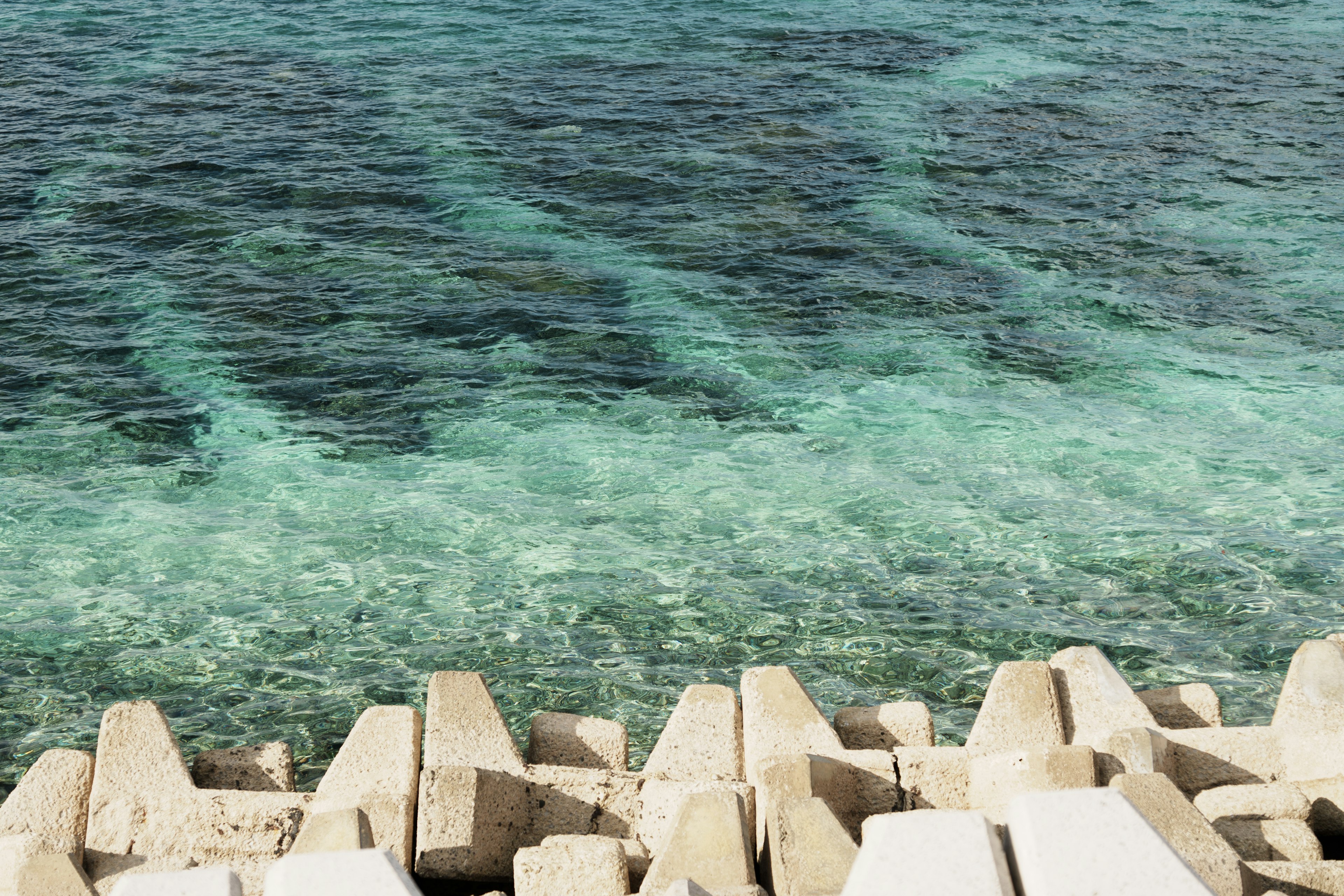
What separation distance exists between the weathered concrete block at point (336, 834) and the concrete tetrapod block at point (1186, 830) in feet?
8.10

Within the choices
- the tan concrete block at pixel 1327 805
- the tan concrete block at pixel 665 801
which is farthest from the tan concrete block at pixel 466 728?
the tan concrete block at pixel 1327 805

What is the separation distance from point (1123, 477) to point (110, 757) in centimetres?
768

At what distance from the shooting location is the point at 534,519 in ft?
30.1

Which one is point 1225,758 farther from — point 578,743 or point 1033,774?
point 578,743

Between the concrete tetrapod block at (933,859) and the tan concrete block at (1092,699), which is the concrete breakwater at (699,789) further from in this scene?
the concrete tetrapod block at (933,859)

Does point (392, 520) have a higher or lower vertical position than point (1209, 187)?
lower

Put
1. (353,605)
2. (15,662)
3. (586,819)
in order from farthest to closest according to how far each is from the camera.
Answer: (353,605)
(15,662)
(586,819)

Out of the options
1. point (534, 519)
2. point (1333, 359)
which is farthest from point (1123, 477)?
point (534, 519)

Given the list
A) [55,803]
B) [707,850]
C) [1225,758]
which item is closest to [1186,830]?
[1225,758]

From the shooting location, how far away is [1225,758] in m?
5.05

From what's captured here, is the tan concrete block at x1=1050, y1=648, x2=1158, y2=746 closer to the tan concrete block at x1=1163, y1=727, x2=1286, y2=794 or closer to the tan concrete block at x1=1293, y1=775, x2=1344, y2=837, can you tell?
the tan concrete block at x1=1163, y1=727, x2=1286, y2=794

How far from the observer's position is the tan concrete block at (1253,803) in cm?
451

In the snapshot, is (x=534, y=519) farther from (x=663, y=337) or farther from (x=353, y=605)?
(x=663, y=337)

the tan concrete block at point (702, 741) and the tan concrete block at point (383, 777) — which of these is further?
the tan concrete block at point (702, 741)
